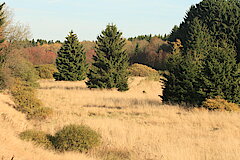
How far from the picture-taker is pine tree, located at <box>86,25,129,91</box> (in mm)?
33281

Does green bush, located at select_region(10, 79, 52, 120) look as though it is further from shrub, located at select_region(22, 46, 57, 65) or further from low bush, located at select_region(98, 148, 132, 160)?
shrub, located at select_region(22, 46, 57, 65)

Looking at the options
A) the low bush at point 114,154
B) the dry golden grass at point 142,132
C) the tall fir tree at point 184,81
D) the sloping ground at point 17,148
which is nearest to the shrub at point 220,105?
the dry golden grass at point 142,132

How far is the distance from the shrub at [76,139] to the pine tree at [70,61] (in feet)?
101

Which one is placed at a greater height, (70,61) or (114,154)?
(70,61)

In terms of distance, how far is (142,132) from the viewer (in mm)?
14641

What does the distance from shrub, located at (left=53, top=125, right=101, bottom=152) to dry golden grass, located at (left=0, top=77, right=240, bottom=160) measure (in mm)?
367

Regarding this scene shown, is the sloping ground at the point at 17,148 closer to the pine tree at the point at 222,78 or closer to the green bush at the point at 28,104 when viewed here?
the green bush at the point at 28,104

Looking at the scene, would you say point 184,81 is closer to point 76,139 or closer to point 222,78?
point 222,78

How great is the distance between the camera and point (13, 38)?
33.7 m

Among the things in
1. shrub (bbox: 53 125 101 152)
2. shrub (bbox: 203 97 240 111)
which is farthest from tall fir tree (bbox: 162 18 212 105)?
shrub (bbox: 53 125 101 152)

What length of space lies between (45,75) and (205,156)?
155ft

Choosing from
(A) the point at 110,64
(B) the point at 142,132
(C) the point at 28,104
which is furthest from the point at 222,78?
(A) the point at 110,64

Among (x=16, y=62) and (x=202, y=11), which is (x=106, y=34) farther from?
(x=202, y=11)

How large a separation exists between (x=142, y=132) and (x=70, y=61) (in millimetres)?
30683
